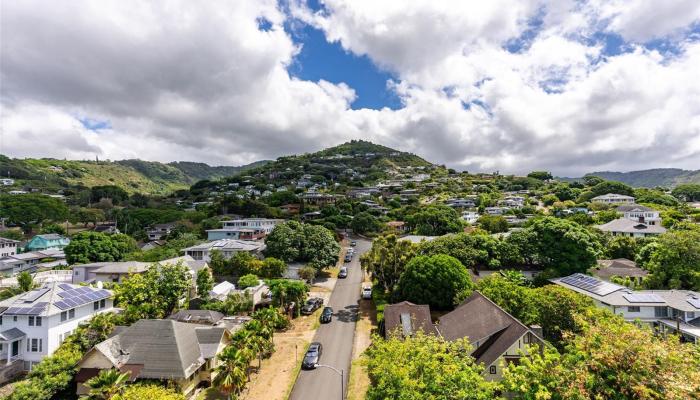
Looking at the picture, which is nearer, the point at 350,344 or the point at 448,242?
the point at 350,344

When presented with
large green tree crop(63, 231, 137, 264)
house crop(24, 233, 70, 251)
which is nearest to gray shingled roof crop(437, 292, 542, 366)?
large green tree crop(63, 231, 137, 264)

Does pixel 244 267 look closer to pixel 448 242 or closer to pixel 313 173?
pixel 448 242

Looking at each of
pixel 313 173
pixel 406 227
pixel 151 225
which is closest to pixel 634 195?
pixel 406 227

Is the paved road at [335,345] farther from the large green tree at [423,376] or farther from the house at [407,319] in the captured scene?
the large green tree at [423,376]

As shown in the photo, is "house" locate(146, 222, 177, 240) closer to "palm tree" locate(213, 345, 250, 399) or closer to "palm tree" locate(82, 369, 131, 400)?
"palm tree" locate(213, 345, 250, 399)

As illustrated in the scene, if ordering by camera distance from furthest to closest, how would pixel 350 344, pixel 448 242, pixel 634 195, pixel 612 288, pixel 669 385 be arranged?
1. pixel 634 195
2. pixel 448 242
3. pixel 612 288
4. pixel 350 344
5. pixel 669 385

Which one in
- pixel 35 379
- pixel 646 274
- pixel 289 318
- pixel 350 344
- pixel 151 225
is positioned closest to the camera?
pixel 35 379

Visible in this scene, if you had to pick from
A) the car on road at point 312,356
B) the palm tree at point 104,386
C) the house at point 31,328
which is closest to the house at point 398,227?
the car on road at point 312,356
